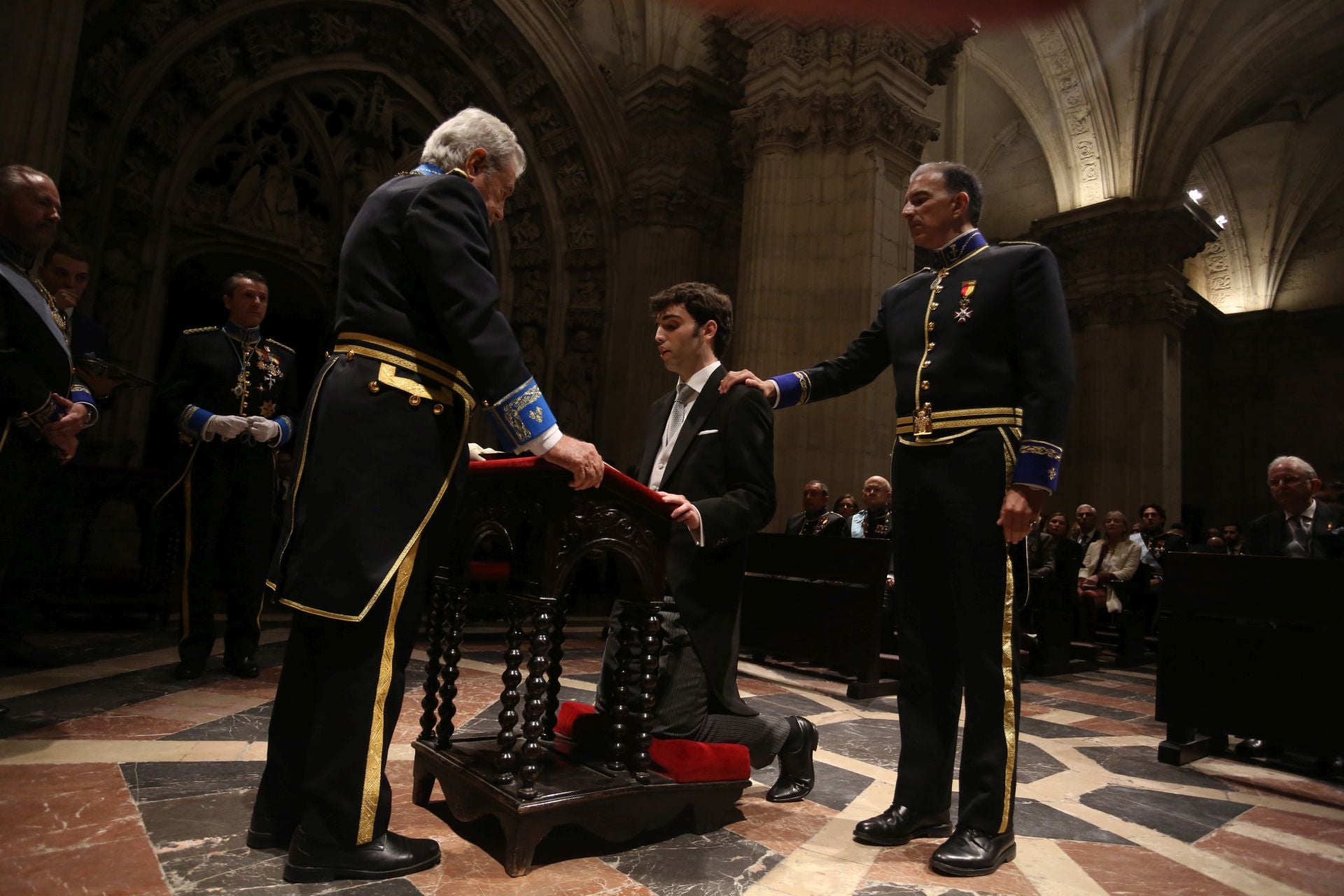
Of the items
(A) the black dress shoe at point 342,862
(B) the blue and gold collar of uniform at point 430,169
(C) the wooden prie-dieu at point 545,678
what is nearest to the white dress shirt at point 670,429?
(C) the wooden prie-dieu at point 545,678

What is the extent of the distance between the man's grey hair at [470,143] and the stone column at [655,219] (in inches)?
347

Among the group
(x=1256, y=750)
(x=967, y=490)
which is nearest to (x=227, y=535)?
(x=967, y=490)

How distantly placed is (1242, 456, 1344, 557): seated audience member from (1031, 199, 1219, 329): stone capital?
12.9 meters

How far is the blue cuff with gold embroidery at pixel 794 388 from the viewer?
9.36 feet

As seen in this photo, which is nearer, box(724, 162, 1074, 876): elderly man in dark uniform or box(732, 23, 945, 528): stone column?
box(724, 162, 1074, 876): elderly man in dark uniform

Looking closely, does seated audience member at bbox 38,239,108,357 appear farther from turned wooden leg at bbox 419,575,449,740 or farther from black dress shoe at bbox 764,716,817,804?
black dress shoe at bbox 764,716,817,804

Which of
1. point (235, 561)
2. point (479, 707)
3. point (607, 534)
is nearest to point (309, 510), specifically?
point (607, 534)

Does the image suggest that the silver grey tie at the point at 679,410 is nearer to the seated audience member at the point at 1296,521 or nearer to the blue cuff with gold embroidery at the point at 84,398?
the blue cuff with gold embroidery at the point at 84,398

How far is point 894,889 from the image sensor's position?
2.06 meters

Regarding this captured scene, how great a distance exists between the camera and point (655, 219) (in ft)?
37.2

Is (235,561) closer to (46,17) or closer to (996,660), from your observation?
(996,660)

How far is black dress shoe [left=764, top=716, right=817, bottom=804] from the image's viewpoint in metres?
2.72

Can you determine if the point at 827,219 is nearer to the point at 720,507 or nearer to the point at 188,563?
the point at 188,563

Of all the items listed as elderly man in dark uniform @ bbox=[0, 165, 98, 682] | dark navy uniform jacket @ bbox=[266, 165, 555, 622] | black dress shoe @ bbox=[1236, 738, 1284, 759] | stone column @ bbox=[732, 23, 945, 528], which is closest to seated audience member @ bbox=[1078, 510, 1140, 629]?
stone column @ bbox=[732, 23, 945, 528]
